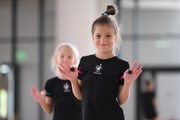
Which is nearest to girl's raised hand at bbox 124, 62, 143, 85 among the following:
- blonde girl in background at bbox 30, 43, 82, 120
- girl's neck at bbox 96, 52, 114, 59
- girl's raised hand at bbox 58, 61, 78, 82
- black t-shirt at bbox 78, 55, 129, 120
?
black t-shirt at bbox 78, 55, 129, 120

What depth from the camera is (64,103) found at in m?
3.20

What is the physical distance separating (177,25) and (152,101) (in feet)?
9.19

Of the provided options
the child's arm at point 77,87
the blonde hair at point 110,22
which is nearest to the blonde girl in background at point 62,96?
the child's arm at point 77,87

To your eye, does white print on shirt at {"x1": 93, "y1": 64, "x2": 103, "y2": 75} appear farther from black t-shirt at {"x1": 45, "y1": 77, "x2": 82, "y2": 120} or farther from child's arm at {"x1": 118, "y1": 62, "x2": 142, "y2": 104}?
black t-shirt at {"x1": 45, "y1": 77, "x2": 82, "y2": 120}

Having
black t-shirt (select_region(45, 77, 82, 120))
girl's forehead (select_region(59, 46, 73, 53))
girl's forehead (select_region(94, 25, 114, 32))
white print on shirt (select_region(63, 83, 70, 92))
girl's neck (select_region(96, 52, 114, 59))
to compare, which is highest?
girl's forehead (select_region(94, 25, 114, 32))

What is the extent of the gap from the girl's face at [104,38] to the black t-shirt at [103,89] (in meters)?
0.09

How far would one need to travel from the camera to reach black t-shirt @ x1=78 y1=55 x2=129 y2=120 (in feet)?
8.18

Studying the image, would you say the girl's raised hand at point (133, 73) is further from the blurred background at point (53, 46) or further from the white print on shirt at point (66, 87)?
the blurred background at point (53, 46)

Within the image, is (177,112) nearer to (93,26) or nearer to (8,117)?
(8,117)

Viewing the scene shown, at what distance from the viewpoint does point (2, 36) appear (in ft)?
38.9

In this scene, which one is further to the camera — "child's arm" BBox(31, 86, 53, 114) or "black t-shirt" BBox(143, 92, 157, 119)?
"black t-shirt" BBox(143, 92, 157, 119)

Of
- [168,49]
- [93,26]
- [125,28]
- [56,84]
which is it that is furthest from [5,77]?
[93,26]

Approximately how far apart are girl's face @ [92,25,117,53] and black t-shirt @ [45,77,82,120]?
754mm

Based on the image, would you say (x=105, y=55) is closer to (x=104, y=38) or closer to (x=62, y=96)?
(x=104, y=38)
